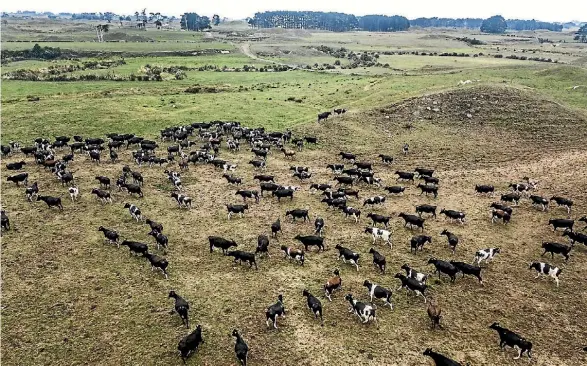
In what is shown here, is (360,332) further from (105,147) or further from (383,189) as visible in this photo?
(105,147)

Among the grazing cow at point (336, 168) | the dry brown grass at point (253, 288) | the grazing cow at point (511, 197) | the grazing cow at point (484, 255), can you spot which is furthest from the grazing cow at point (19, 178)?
the grazing cow at point (511, 197)

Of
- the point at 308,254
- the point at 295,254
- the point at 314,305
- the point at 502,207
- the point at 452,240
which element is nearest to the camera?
the point at 314,305

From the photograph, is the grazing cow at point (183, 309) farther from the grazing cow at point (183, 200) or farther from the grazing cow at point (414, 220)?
the grazing cow at point (414, 220)

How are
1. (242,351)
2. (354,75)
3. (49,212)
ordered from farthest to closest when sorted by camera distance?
(354,75) < (49,212) < (242,351)

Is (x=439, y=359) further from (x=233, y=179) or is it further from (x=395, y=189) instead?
(x=233, y=179)

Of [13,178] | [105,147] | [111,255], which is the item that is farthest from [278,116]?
[111,255]

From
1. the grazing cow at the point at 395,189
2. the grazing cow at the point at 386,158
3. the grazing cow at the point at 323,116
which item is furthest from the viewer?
the grazing cow at the point at 323,116

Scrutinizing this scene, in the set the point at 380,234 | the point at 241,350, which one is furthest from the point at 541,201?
the point at 241,350
